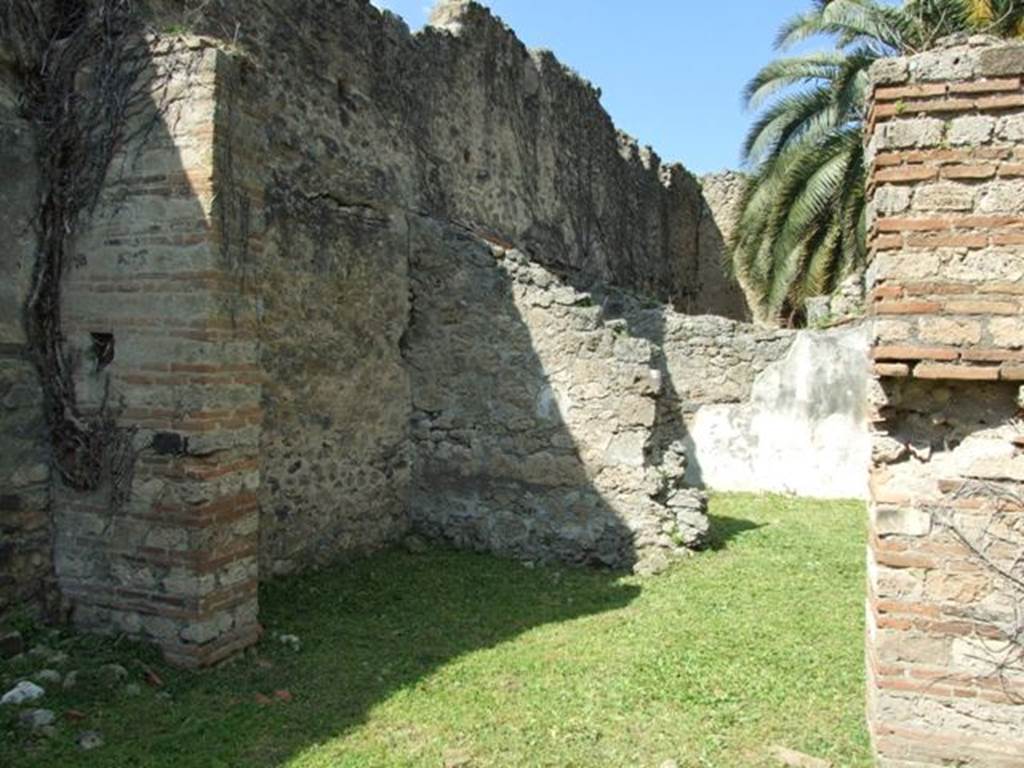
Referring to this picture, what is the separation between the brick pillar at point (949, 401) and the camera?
331 cm

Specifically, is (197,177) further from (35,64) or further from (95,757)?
(95,757)

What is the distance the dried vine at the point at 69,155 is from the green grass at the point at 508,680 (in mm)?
1140

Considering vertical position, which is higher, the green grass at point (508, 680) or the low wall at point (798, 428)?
the low wall at point (798, 428)

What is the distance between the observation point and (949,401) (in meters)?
3.46

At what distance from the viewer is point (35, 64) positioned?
4.89 m

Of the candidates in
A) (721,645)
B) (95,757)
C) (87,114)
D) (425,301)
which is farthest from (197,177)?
(721,645)

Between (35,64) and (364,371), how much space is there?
3274mm

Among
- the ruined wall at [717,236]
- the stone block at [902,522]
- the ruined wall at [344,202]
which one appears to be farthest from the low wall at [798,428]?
the ruined wall at [717,236]

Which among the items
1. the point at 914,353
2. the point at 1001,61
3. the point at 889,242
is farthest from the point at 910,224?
the point at 1001,61

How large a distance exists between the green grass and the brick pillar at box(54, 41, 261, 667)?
329mm

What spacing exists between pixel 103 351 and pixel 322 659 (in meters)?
2.14

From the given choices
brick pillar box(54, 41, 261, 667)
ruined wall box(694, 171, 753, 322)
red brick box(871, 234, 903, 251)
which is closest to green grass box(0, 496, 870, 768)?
brick pillar box(54, 41, 261, 667)

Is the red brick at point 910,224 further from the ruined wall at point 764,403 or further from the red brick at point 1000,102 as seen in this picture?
the ruined wall at point 764,403

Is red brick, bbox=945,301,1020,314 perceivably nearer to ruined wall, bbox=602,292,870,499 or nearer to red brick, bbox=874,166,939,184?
red brick, bbox=874,166,939,184
